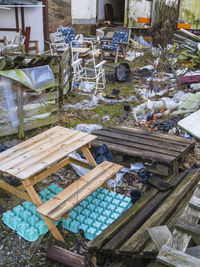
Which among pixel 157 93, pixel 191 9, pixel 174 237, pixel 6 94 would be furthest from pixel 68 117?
pixel 191 9

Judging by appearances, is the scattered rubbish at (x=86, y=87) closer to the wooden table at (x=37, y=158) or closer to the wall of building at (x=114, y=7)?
the wooden table at (x=37, y=158)

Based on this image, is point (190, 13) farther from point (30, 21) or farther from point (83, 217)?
point (83, 217)

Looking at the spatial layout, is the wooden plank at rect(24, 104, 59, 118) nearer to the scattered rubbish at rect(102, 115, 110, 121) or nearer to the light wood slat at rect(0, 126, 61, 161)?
the scattered rubbish at rect(102, 115, 110, 121)

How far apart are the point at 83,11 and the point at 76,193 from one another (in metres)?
13.4

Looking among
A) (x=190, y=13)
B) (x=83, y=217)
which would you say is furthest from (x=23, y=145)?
(x=190, y=13)

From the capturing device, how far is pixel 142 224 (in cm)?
286

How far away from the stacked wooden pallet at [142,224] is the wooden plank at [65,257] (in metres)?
0.15

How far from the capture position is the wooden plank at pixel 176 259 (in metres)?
1.71

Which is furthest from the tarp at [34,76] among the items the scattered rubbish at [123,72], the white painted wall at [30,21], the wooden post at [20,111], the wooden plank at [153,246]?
the white painted wall at [30,21]

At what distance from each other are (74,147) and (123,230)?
1124 millimetres

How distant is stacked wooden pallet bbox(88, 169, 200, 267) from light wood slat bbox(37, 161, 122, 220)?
41cm

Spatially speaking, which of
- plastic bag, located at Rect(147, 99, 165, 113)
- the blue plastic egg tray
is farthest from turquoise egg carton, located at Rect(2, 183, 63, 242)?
plastic bag, located at Rect(147, 99, 165, 113)

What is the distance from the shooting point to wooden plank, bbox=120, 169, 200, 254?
2.43m

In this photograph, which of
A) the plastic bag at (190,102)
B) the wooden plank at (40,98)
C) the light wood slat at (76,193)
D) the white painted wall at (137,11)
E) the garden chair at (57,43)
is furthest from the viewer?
→ the white painted wall at (137,11)
